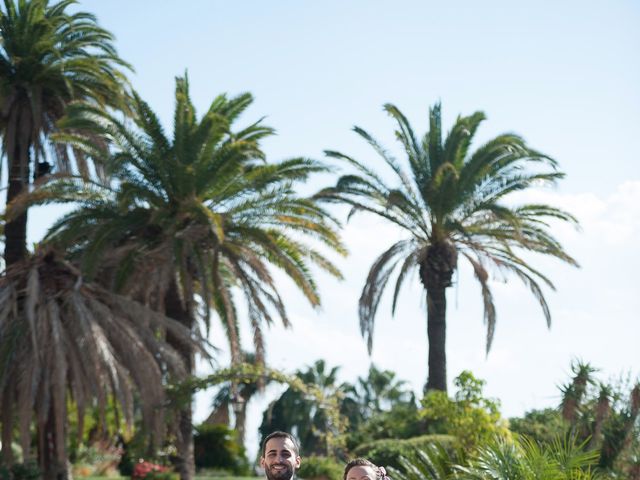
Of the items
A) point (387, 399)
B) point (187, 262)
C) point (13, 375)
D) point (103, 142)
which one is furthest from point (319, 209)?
point (387, 399)

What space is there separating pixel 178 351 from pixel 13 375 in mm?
4180

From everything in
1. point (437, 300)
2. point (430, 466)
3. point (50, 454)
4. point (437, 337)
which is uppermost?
point (437, 300)

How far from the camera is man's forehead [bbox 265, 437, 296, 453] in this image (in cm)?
715

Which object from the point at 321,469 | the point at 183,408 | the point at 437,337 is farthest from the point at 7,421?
the point at 437,337

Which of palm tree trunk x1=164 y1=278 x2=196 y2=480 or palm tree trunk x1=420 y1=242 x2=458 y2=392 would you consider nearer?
palm tree trunk x1=164 y1=278 x2=196 y2=480

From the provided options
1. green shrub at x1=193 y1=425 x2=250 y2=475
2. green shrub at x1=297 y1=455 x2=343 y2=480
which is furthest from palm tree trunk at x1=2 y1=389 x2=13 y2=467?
green shrub at x1=193 y1=425 x2=250 y2=475

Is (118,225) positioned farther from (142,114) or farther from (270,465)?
(270,465)

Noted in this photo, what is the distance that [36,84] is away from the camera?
29109 mm

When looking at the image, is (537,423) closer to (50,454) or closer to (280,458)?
(50,454)

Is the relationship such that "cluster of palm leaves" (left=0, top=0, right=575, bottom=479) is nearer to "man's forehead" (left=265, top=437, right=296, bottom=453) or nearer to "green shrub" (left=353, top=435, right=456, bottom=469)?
"green shrub" (left=353, top=435, right=456, bottom=469)

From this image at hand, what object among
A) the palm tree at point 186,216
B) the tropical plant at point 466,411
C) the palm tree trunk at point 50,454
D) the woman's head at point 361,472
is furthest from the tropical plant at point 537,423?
the woman's head at point 361,472

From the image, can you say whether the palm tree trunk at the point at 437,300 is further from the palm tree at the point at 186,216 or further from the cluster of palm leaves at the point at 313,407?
the cluster of palm leaves at the point at 313,407

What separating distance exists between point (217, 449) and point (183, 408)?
46.5 feet

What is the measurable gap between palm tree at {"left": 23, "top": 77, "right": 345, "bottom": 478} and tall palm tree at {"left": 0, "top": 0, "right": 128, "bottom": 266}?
184cm
